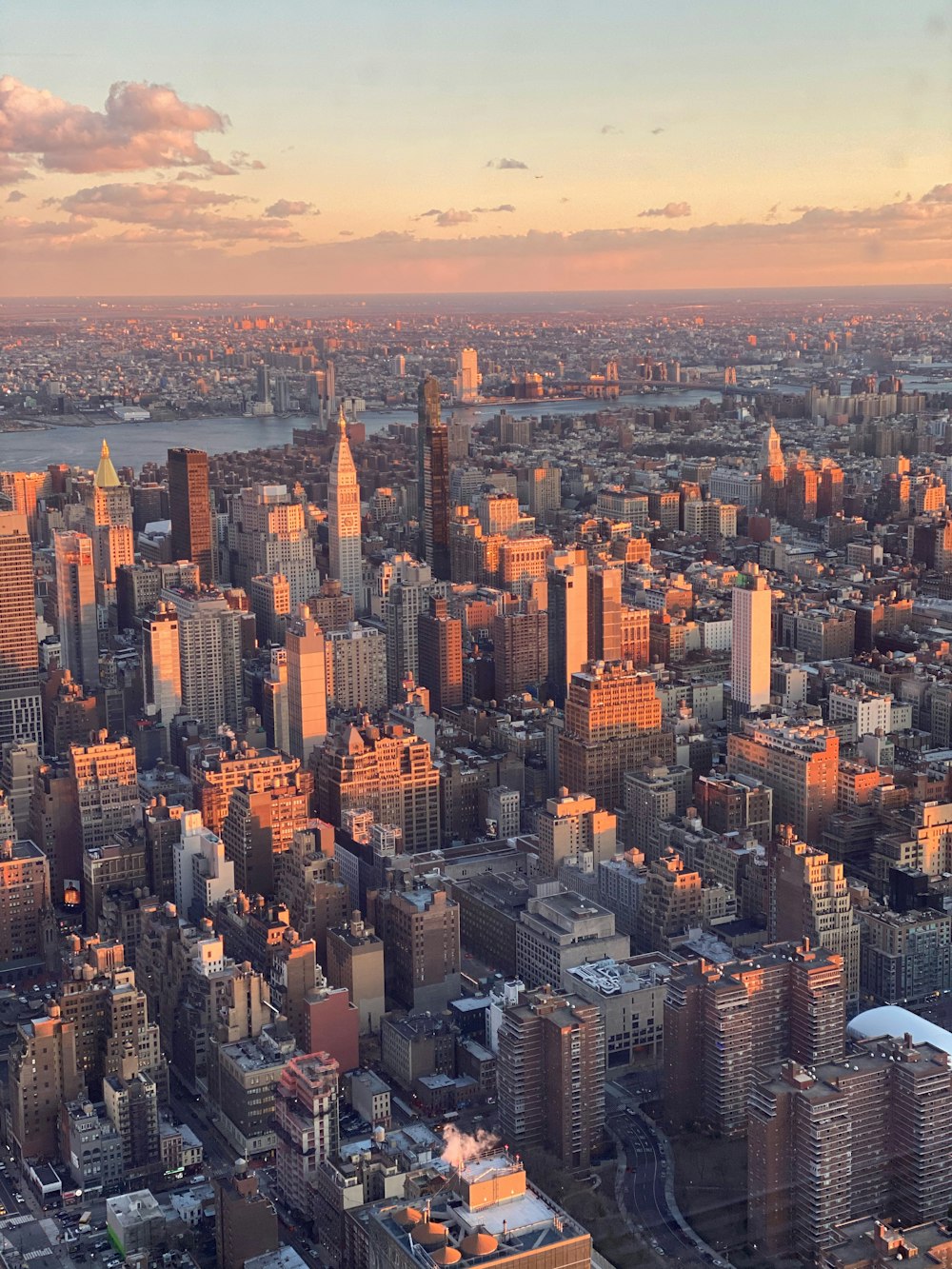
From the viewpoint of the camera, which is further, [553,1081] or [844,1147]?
[553,1081]

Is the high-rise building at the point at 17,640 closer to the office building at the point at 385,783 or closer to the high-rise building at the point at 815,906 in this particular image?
the office building at the point at 385,783

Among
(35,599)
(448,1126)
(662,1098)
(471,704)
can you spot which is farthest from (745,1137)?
(35,599)

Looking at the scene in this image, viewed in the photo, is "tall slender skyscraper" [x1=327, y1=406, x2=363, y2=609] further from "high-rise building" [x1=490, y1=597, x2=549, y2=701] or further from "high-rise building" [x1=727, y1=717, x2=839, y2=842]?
"high-rise building" [x1=727, y1=717, x2=839, y2=842]

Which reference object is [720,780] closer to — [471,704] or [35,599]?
[471,704]

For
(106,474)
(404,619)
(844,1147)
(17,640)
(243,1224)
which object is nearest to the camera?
(243,1224)

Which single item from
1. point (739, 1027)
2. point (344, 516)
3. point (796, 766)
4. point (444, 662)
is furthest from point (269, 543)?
point (739, 1027)

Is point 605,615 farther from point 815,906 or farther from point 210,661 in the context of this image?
point 815,906

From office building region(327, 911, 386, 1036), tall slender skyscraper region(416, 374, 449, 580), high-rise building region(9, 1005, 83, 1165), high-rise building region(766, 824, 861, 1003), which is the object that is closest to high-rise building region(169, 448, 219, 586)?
tall slender skyscraper region(416, 374, 449, 580)
